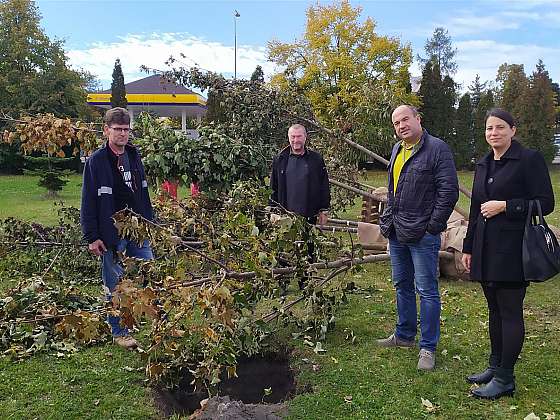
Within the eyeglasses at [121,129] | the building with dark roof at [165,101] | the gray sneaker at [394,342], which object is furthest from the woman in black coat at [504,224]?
the building with dark roof at [165,101]

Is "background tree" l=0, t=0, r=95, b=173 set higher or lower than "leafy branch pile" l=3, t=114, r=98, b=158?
higher

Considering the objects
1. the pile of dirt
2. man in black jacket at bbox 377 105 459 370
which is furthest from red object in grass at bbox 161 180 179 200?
the pile of dirt

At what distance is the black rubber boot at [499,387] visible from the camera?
3.32 meters

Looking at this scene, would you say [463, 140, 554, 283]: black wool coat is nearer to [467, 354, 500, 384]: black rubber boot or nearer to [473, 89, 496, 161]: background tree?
[467, 354, 500, 384]: black rubber boot

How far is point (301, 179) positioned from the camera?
519 cm

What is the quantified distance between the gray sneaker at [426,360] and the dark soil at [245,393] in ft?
2.85

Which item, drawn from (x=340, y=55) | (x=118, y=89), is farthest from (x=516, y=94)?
(x=118, y=89)

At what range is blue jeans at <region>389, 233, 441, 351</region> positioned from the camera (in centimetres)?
366

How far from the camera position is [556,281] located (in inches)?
236

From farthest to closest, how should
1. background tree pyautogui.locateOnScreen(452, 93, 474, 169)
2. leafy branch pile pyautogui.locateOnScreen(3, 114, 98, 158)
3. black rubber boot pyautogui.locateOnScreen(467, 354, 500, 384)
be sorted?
background tree pyautogui.locateOnScreen(452, 93, 474, 169) < leafy branch pile pyautogui.locateOnScreen(3, 114, 98, 158) < black rubber boot pyautogui.locateOnScreen(467, 354, 500, 384)

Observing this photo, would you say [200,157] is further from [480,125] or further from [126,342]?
[480,125]

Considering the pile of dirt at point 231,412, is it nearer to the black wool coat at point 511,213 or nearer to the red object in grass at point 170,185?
the black wool coat at point 511,213

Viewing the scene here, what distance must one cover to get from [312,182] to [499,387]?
248 centimetres

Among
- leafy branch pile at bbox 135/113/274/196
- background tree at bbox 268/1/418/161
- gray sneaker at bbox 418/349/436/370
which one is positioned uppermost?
background tree at bbox 268/1/418/161
